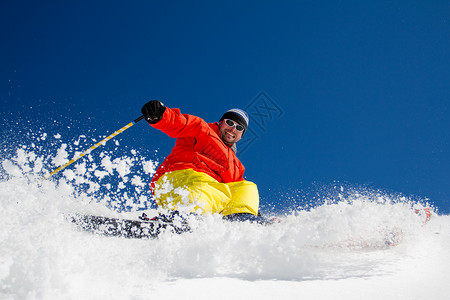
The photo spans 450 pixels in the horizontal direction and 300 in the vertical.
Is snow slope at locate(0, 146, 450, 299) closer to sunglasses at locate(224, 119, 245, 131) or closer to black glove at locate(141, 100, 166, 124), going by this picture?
black glove at locate(141, 100, 166, 124)

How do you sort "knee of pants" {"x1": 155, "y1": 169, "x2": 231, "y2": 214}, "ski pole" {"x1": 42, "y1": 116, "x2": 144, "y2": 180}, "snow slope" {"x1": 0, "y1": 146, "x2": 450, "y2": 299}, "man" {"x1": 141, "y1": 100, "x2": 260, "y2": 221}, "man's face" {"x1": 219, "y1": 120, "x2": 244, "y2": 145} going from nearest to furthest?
"snow slope" {"x1": 0, "y1": 146, "x2": 450, "y2": 299} → "knee of pants" {"x1": 155, "y1": 169, "x2": 231, "y2": 214} → "man" {"x1": 141, "y1": 100, "x2": 260, "y2": 221} → "ski pole" {"x1": 42, "y1": 116, "x2": 144, "y2": 180} → "man's face" {"x1": 219, "y1": 120, "x2": 244, "y2": 145}

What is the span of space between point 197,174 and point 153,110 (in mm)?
932

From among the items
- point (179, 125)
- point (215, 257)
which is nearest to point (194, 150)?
point (179, 125)

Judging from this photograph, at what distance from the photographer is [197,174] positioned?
3318mm

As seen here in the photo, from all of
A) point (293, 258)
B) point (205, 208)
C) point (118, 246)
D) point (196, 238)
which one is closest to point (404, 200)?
point (293, 258)

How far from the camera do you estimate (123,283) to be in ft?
4.81

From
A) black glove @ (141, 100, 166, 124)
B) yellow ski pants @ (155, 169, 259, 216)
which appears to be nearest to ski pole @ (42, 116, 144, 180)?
black glove @ (141, 100, 166, 124)

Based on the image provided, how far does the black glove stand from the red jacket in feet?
0.41

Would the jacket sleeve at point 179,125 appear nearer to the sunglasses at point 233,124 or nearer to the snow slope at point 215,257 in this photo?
the sunglasses at point 233,124

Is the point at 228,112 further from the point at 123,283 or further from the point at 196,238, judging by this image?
the point at 123,283

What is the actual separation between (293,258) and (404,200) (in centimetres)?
237

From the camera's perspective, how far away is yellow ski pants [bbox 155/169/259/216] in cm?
299

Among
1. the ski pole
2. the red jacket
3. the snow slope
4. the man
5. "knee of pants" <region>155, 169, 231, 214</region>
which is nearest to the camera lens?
the snow slope

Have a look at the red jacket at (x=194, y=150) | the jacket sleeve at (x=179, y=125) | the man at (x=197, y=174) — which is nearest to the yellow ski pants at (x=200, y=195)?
the man at (x=197, y=174)
